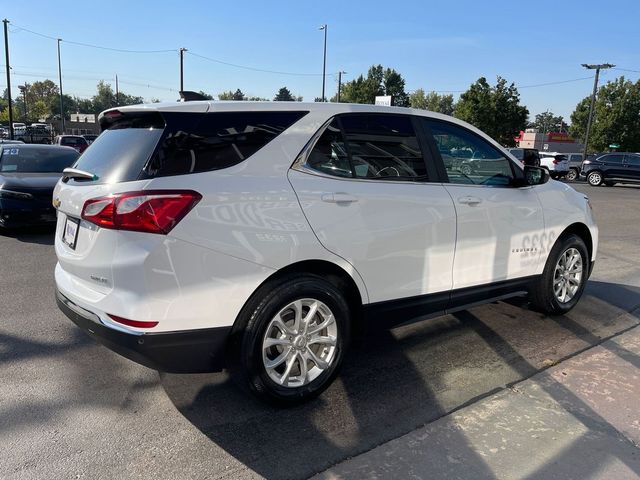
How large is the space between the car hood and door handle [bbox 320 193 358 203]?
6.79m

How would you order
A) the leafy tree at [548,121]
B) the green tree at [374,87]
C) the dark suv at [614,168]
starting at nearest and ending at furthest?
1. the dark suv at [614,168]
2. the green tree at [374,87]
3. the leafy tree at [548,121]

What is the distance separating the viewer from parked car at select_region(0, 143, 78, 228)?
8.02 meters

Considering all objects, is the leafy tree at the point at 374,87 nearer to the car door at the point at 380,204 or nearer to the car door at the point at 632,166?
the car door at the point at 632,166

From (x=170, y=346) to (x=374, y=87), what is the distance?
190 ft

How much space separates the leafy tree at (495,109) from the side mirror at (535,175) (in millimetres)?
40311

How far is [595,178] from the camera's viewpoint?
86.3 ft

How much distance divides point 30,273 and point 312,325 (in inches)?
177

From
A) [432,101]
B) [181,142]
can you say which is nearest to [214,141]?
[181,142]

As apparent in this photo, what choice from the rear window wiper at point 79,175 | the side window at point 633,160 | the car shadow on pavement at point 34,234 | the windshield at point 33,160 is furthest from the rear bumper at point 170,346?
the side window at point 633,160

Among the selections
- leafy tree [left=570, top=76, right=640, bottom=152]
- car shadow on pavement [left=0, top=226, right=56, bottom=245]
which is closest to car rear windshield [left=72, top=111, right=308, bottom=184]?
car shadow on pavement [left=0, top=226, right=56, bottom=245]

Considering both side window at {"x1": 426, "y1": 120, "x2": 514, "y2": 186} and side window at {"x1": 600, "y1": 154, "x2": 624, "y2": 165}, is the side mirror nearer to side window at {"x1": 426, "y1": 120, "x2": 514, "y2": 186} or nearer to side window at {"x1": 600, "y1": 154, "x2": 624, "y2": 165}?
side window at {"x1": 426, "y1": 120, "x2": 514, "y2": 186}

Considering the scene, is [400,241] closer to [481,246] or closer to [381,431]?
[481,246]

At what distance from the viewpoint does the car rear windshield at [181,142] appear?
8.92 ft

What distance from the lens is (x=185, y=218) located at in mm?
2617
